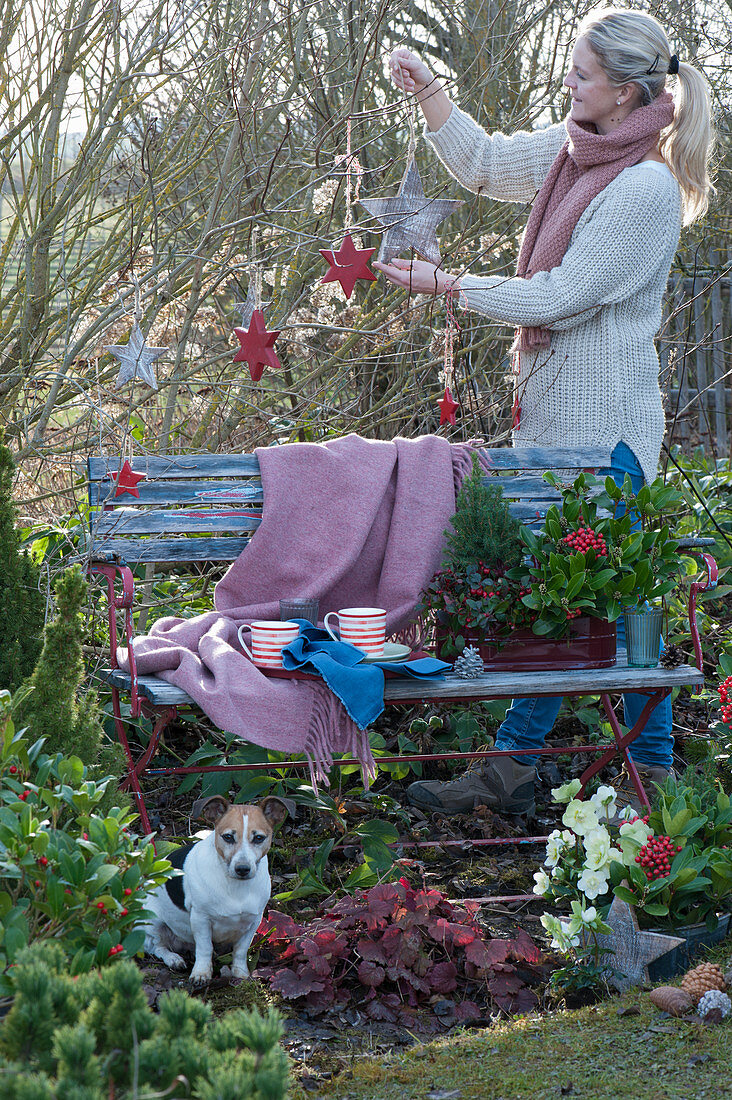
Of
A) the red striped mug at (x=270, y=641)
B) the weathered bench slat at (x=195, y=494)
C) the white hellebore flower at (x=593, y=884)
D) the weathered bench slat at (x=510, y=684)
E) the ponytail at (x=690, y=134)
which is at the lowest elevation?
the white hellebore flower at (x=593, y=884)

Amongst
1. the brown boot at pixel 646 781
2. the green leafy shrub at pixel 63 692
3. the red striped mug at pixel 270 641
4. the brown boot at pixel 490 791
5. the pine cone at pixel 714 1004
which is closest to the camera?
the pine cone at pixel 714 1004

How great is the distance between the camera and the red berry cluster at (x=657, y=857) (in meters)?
2.64

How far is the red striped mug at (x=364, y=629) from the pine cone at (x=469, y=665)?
0.79 feet

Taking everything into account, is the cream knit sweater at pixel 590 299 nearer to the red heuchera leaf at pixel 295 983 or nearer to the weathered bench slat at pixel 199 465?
the weathered bench slat at pixel 199 465

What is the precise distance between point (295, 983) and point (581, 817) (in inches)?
33.3

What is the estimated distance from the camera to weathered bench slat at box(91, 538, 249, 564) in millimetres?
3527

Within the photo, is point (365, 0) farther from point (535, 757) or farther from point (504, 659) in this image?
point (535, 757)

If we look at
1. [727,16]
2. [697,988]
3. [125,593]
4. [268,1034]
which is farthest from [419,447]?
[727,16]

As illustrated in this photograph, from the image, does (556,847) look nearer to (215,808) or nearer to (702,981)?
(702,981)

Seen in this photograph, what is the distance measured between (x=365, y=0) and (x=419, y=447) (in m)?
1.98

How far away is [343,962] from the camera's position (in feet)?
9.16

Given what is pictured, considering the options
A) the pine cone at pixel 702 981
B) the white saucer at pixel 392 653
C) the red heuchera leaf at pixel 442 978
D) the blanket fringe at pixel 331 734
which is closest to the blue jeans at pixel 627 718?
the white saucer at pixel 392 653

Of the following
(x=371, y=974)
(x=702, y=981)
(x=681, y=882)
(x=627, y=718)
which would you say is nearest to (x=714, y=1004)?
(x=702, y=981)

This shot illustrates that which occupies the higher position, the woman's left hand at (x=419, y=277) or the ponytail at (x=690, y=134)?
the ponytail at (x=690, y=134)
